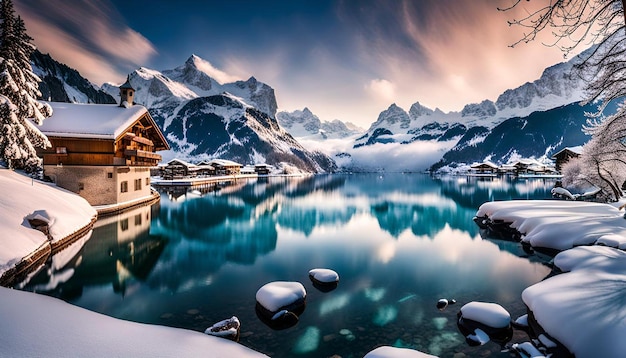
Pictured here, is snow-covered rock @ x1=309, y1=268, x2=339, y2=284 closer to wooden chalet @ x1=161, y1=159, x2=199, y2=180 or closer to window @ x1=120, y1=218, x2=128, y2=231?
window @ x1=120, y1=218, x2=128, y2=231

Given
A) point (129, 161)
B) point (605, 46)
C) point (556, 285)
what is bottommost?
point (556, 285)

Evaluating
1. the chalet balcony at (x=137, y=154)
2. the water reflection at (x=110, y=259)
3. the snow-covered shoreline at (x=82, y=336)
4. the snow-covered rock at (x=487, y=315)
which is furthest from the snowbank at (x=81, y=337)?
the chalet balcony at (x=137, y=154)

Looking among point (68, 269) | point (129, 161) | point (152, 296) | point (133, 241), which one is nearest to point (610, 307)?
point (152, 296)

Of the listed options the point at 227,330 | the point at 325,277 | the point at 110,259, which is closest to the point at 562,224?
the point at 325,277

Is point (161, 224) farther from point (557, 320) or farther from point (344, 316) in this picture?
point (557, 320)

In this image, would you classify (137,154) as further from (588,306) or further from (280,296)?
(588,306)

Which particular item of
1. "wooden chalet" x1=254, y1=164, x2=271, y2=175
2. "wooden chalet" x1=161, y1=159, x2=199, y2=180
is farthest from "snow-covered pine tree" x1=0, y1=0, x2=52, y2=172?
"wooden chalet" x1=254, y1=164, x2=271, y2=175

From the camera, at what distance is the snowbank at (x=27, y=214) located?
1370 cm

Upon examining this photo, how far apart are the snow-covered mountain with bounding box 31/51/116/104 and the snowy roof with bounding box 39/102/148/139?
124348 mm

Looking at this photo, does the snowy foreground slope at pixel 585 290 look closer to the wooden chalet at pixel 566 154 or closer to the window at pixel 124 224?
the window at pixel 124 224

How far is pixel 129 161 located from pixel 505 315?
38.4 metres

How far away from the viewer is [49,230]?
17.7 metres

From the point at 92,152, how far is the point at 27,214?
1687cm

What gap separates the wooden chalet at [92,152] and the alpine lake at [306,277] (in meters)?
5.92
